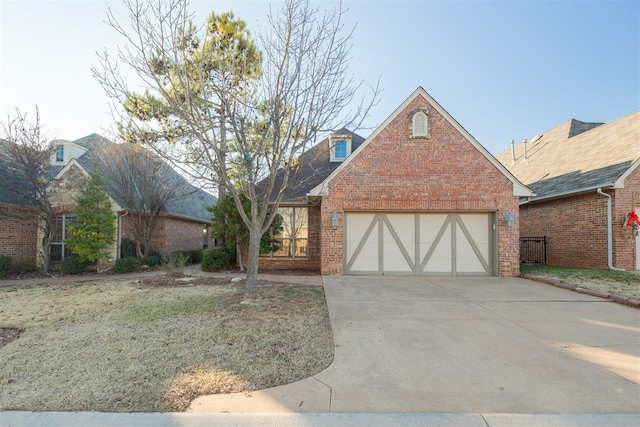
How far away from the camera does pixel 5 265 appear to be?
454 inches

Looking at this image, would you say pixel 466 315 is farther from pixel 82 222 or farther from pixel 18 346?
pixel 82 222

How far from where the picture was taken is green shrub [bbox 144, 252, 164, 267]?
13409mm

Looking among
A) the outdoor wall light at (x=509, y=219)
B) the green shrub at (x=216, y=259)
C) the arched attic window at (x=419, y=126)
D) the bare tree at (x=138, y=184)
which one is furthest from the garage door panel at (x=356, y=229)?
the bare tree at (x=138, y=184)

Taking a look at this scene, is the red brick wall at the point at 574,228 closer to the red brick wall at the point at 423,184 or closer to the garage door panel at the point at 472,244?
the red brick wall at the point at 423,184

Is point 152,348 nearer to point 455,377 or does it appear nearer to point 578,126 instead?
point 455,377

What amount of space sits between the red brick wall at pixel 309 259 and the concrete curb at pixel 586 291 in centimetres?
724

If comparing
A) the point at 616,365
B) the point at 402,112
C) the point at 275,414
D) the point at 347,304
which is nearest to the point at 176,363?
the point at 275,414

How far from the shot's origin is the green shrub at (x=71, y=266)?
38.6 ft

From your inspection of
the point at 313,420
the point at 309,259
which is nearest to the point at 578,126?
the point at 309,259

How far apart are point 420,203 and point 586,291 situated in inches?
189

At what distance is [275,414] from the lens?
2.87 m

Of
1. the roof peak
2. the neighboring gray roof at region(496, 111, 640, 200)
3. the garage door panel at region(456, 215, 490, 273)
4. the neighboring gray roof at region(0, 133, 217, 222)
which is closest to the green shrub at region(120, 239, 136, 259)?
the neighboring gray roof at region(0, 133, 217, 222)

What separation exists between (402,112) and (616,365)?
8.73 metres

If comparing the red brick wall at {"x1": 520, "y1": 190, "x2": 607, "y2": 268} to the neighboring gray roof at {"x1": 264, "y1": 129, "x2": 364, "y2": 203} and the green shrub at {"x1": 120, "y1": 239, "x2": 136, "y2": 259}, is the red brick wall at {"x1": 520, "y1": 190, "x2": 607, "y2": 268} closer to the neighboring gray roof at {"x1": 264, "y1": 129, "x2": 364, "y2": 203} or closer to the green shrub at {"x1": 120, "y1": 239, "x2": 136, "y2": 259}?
the neighboring gray roof at {"x1": 264, "y1": 129, "x2": 364, "y2": 203}
